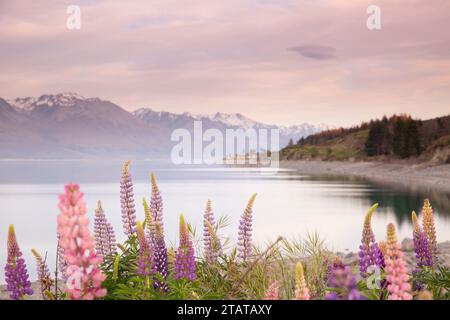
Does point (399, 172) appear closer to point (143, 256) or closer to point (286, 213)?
point (286, 213)

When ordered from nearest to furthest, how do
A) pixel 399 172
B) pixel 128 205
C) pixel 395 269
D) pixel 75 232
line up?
pixel 75 232, pixel 395 269, pixel 128 205, pixel 399 172

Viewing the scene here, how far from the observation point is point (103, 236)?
25.3 feet

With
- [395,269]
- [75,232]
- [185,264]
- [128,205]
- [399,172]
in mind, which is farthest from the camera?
[399,172]

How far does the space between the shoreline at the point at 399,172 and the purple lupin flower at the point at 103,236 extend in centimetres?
6531

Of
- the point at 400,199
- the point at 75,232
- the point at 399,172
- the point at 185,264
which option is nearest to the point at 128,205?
the point at 185,264

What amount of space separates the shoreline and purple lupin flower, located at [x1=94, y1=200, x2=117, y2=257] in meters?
65.3

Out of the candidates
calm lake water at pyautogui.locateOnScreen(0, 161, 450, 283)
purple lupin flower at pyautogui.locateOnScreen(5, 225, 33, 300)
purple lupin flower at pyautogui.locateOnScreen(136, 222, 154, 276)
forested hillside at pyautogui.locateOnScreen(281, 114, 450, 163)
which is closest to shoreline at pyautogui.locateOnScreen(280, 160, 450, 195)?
forested hillside at pyautogui.locateOnScreen(281, 114, 450, 163)

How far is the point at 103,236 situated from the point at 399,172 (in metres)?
114

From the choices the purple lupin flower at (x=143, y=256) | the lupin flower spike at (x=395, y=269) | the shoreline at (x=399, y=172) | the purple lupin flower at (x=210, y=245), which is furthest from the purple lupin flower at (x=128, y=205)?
the shoreline at (x=399, y=172)

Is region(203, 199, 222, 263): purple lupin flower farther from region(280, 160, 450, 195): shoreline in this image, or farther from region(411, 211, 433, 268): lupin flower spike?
region(280, 160, 450, 195): shoreline

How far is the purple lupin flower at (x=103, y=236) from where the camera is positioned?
7.68 meters

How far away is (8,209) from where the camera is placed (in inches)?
2734

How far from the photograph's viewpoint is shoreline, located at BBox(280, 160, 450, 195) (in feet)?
272
